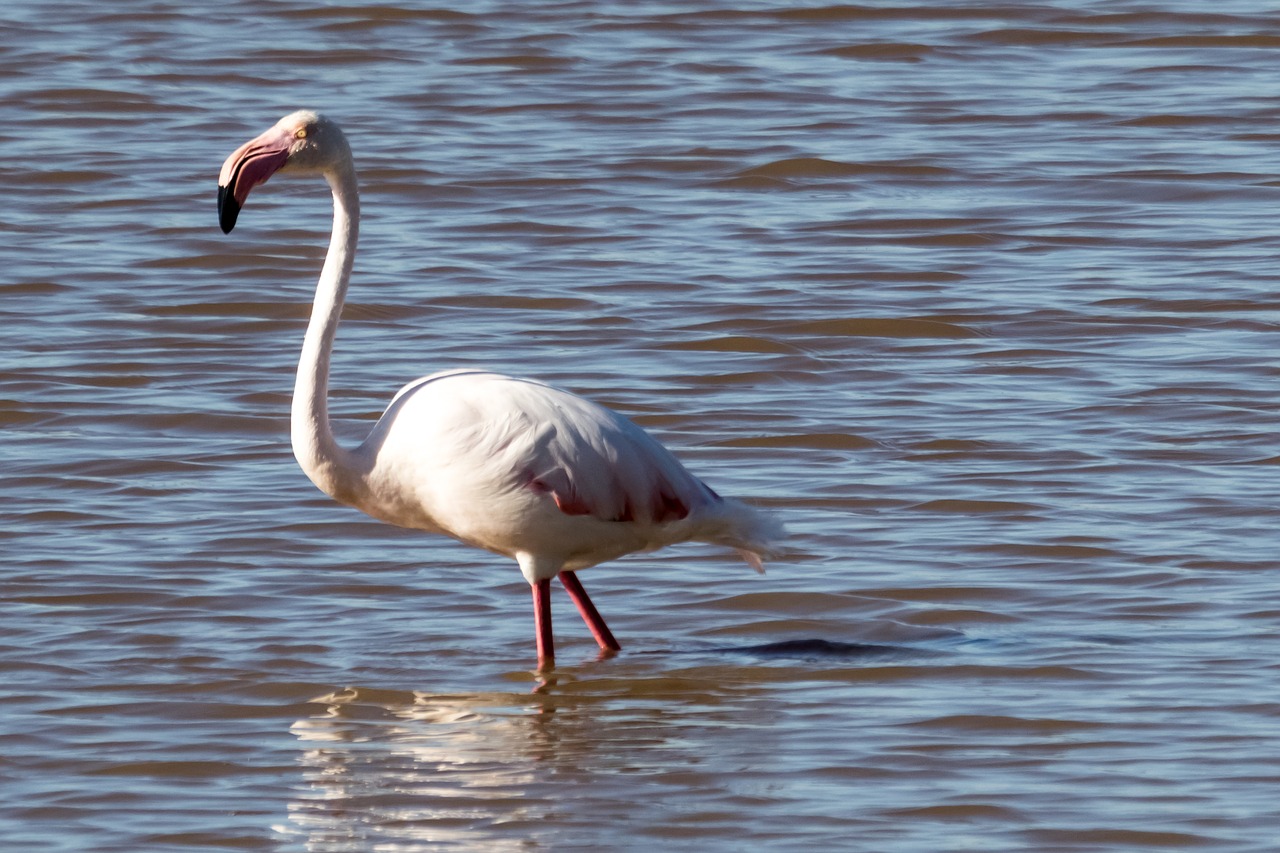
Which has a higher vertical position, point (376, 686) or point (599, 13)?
point (599, 13)

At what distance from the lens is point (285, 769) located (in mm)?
6242

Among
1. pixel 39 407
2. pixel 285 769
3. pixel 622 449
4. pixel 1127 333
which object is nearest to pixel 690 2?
pixel 1127 333

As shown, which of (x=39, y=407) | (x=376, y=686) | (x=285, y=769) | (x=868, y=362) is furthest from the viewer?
(x=868, y=362)

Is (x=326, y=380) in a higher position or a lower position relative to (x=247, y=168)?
lower

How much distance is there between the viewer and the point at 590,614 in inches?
291

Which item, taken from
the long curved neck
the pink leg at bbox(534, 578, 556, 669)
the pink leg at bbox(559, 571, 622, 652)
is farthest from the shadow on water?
the long curved neck

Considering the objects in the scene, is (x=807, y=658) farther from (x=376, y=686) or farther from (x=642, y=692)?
(x=376, y=686)

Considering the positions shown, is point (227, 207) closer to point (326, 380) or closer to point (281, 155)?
point (281, 155)

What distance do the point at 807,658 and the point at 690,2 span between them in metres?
12.4

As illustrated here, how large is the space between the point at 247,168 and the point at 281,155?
116 millimetres

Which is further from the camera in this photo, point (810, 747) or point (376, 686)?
point (376, 686)

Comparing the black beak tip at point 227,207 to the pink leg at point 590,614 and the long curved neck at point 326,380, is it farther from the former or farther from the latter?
the pink leg at point 590,614

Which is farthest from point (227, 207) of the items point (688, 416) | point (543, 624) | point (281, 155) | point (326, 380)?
point (688, 416)

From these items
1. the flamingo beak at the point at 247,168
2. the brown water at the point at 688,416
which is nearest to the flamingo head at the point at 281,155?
the flamingo beak at the point at 247,168
